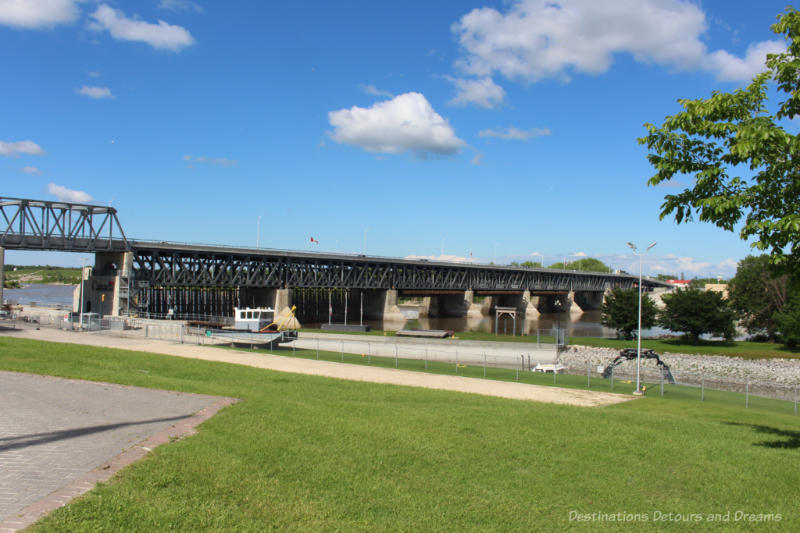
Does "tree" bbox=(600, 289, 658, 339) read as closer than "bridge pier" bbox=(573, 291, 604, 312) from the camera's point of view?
Yes

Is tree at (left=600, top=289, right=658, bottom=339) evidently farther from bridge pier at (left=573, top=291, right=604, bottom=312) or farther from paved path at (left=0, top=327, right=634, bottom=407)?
bridge pier at (left=573, top=291, right=604, bottom=312)

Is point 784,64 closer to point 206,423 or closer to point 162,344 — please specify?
point 206,423

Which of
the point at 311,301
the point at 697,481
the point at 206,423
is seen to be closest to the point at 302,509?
the point at 206,423

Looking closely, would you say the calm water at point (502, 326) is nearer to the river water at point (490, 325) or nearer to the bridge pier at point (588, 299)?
the river water at point (490, 325)

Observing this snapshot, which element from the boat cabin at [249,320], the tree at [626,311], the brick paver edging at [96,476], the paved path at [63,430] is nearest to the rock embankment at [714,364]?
the tree at [626,311]

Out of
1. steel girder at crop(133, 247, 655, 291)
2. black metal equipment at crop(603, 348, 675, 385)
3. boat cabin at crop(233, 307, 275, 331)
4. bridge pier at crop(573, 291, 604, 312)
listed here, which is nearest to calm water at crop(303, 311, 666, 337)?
steel girder at crop(133, 247, 655, 291)

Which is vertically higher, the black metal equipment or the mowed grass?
the mowed grass

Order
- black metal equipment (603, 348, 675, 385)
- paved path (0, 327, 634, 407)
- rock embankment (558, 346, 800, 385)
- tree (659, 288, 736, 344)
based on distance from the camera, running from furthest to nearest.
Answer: tree (659, 288, 736, 344), rock embankment (558, 346, 800, 385), black metal equipment (603, 348, 675, 385), paved path (0, 327, 634, 407)

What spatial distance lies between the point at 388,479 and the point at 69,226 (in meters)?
73.7

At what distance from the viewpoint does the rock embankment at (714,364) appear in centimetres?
4838

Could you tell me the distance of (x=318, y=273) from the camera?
404 feet

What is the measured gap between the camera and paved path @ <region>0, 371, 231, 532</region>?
8039mm

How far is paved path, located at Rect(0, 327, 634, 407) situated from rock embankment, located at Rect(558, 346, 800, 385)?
74.9 feet

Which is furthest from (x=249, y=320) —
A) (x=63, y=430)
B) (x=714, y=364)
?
(x=63, y=430)
